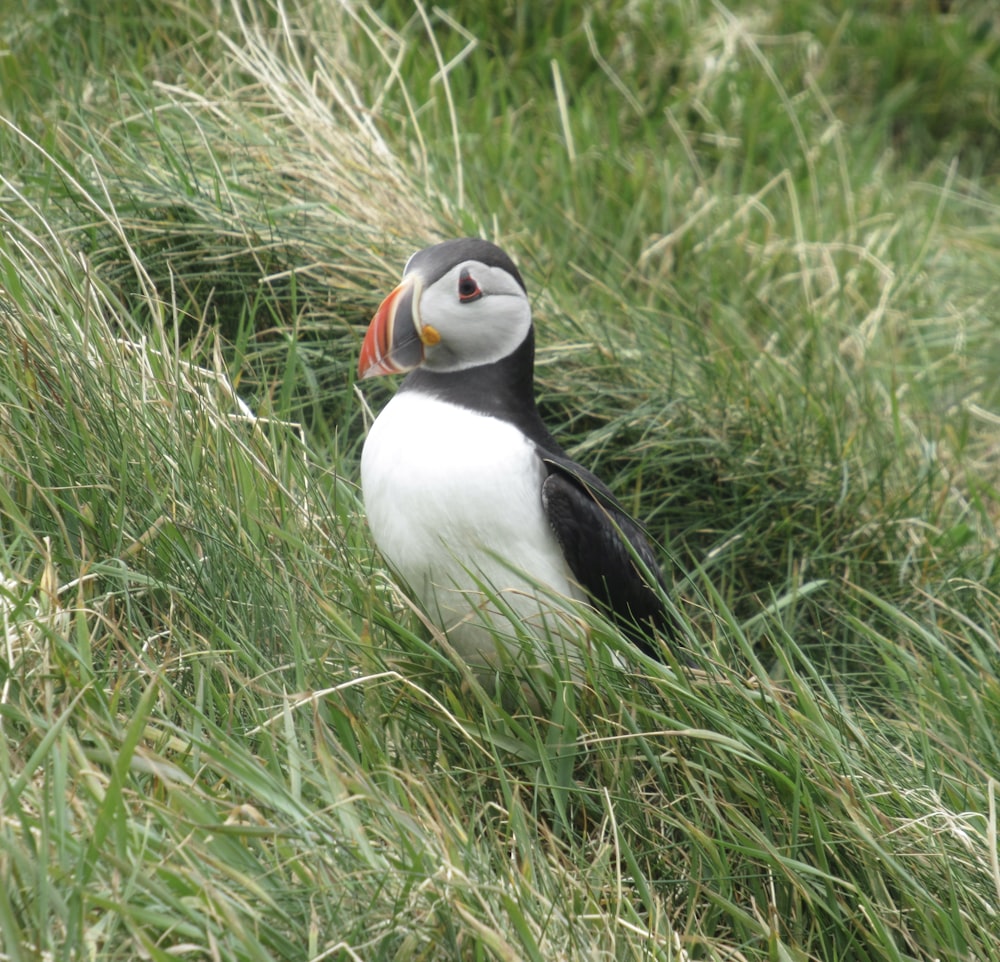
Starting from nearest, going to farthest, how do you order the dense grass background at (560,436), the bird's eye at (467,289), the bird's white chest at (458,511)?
the dense grass background at (560,436)
the bird's white chest at (458,511)
the bird's eye at (467,289)

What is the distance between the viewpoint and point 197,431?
3096mm

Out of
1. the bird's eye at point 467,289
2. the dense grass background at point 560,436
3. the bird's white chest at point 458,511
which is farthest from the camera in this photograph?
the bird's eye at point 467,289

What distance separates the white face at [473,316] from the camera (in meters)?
2.96

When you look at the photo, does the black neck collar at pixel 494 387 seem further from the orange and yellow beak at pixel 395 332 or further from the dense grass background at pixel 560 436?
the dense grass background at pixel 560 436

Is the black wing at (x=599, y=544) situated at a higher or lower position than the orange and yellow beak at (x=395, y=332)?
lower

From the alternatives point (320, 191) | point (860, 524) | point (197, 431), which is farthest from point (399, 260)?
point (860, 524)

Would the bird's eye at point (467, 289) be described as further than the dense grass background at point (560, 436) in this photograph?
Yes

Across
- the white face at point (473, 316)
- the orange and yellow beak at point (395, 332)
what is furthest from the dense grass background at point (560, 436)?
the white face at point (473, 316)

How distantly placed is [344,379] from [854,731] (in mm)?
2063

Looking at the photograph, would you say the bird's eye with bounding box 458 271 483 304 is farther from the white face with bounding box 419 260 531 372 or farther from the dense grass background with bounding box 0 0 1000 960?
the dense grass background with bounding box 0 0 1000 960

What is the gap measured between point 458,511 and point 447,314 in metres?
0.45

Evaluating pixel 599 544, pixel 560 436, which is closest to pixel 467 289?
pixel 599 544

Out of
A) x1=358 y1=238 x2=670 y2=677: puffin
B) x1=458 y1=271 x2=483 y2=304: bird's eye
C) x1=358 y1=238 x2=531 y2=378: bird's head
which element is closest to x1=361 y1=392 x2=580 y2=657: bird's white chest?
x1=358 y1=238 x2=670 y2=677: puffin

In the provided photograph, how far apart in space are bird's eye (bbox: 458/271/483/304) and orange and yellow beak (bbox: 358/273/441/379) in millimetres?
90
